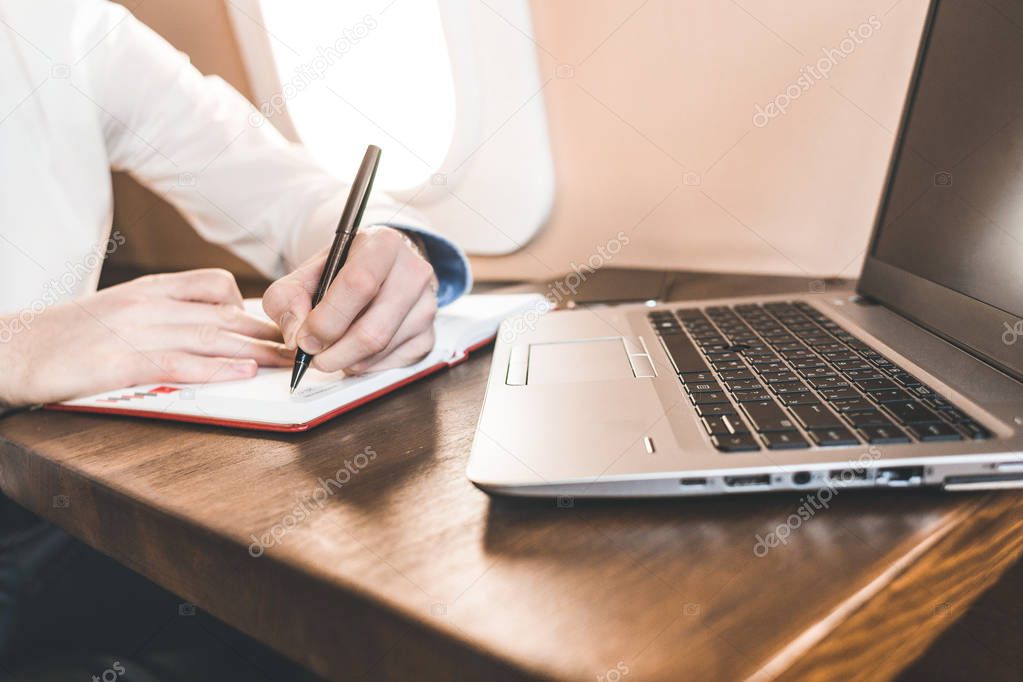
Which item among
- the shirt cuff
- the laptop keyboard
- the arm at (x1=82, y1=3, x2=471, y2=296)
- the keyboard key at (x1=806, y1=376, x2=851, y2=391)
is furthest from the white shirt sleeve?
the keyboard key at (x1=806, y1=376, x2=851, y2=391)

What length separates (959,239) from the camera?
21.3 inches

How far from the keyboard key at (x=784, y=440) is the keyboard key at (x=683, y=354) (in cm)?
14

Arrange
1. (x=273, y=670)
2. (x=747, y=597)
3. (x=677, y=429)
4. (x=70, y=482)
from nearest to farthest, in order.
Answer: (x=747, y=597), (x=677, y=429), (x=70, y=482), (x=273, y=670)

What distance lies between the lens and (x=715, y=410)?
0.41 metres

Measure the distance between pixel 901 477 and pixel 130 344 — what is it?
655 millimetres

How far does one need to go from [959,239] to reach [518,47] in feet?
2.51

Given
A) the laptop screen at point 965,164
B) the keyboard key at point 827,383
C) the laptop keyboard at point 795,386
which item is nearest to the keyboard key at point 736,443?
the laptop keyboard at point 795,386

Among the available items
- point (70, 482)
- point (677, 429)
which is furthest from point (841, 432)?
point (70, 482)

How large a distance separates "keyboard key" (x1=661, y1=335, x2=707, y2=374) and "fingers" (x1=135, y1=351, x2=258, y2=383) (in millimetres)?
388

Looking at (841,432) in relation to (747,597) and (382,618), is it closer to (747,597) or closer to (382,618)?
(747,597)

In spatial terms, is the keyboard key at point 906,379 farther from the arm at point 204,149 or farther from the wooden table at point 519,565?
the arm at point 204,149

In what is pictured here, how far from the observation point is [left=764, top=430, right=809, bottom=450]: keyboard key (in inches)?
13.8

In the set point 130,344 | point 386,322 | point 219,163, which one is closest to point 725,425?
point 386,322

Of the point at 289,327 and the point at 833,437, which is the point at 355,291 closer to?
the point at 289,327
